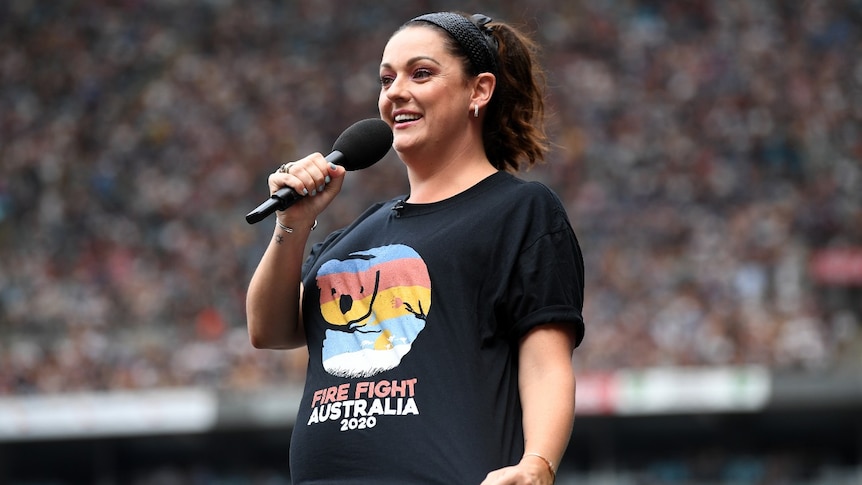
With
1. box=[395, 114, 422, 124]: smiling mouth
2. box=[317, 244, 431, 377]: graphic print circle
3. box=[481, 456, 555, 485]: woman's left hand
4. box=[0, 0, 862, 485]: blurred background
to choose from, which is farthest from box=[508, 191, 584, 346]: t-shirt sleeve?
box=[0, 0, 862, 485]: blurred background

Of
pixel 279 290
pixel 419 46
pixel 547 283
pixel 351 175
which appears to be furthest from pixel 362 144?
pixel 351 175

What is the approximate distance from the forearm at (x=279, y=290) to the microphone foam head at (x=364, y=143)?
23 centimetres

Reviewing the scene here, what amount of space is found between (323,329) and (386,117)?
1.72 feet

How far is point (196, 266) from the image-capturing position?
18078mm

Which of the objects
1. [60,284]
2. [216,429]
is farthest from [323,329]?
[60,284]

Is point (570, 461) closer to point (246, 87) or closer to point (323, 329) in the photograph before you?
point (246, 87)

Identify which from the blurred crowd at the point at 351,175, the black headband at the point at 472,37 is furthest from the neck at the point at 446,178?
the blurred crowd at the point at 351,175

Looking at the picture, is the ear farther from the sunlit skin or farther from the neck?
the neck

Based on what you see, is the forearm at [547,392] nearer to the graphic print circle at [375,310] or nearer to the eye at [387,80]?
the graphic print circle at [375,310]

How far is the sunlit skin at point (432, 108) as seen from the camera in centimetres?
318

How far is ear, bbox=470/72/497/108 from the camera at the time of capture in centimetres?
324

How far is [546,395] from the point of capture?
9.38ft

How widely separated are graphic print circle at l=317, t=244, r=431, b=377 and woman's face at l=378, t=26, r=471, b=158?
0.93 ft

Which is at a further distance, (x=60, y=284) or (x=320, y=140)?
(x=320, y=140)
